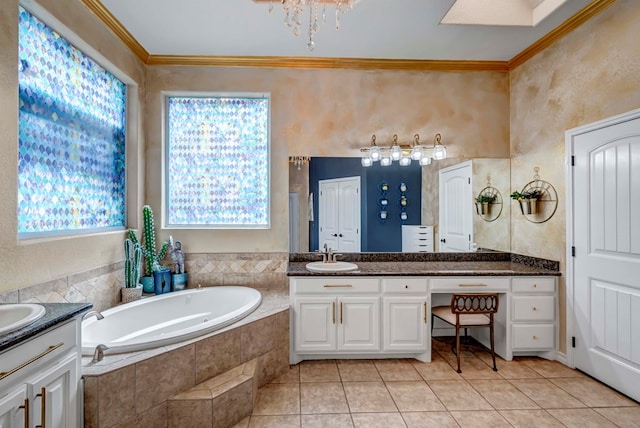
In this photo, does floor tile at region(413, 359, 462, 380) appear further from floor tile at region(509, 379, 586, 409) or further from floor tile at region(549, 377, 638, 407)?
floor tile at region(549, 377, 638, 407)

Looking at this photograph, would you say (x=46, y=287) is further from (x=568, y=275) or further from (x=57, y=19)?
(x=568, y=275)

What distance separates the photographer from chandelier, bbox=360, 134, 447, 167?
344cm

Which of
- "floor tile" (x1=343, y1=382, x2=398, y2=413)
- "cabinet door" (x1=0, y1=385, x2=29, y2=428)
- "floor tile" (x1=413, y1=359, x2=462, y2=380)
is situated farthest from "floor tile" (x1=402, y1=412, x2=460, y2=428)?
"cabinet door" (x1=0, y1=385, x2=29, y2=428)

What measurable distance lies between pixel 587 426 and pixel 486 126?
102 inches

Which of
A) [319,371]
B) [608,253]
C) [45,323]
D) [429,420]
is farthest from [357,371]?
[45,323]

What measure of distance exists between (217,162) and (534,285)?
308 centimetres

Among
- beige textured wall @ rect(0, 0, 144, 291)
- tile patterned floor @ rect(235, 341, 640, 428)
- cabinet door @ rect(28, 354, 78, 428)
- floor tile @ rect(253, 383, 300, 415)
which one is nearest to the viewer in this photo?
cabinet door @ rect(28, 354, 78, 428)

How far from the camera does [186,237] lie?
3414 mm

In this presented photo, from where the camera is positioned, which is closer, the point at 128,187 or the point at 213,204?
the point at 128,187

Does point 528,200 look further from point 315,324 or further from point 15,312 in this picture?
point 15,312

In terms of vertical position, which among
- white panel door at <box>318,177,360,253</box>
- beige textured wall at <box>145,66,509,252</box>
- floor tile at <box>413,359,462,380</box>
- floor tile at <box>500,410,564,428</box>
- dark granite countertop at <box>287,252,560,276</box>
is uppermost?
beige textured wall at <box>145,66,509,252</box>

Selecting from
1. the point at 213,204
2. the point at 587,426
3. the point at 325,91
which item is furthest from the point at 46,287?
the point at 587,426

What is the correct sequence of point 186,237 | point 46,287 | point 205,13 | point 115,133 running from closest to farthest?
1. point 46,287
2. point 205,13
3. point 115,133
4. point 186,237

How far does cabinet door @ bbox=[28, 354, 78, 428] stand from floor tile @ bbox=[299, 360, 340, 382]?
1.56 m
